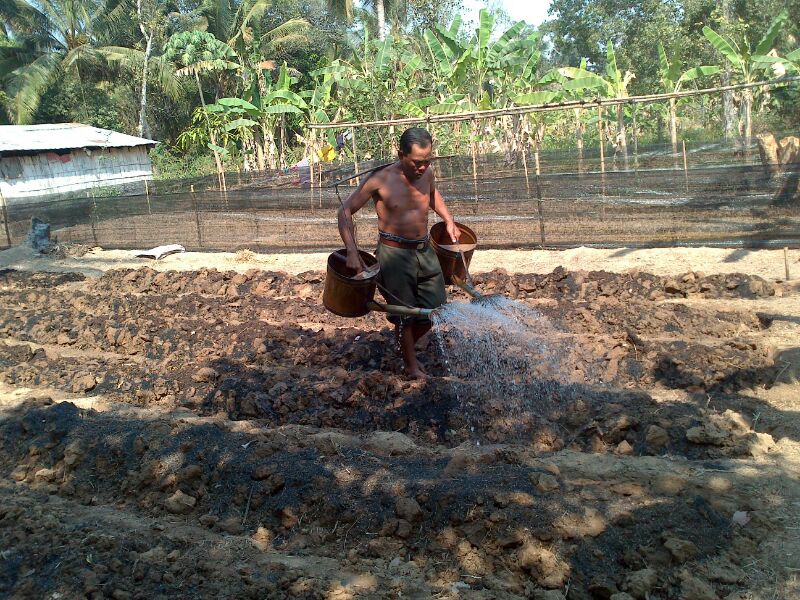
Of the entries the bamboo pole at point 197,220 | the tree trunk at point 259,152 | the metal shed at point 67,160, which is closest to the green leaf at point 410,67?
the tree trunk at point 259,152

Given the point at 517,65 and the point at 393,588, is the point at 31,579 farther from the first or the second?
the point at 517,65

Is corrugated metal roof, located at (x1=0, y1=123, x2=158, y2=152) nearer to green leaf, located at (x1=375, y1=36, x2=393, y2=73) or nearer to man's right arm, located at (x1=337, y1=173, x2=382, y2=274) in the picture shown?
green leaf, located at (x1=375, y1=36, x2=393, y2=73)

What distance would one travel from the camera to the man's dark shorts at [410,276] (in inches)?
235

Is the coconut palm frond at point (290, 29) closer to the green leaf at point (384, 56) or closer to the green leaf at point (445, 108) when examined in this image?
the green leaf at point (384, 56)

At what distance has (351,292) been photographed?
5.61 meters

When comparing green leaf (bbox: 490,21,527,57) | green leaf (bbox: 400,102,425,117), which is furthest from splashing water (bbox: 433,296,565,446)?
green leaf (bbox: 400,102,425,117)

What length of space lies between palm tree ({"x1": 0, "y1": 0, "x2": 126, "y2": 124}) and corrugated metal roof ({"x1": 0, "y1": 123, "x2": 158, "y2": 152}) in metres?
3.11

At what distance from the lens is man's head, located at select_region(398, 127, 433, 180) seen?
5547 millimetres

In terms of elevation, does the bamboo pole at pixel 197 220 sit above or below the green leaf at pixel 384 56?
below

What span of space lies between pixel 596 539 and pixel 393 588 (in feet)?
2.95

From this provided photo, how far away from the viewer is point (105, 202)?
16.5 metres

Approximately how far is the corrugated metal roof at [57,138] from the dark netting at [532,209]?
797 centimetres

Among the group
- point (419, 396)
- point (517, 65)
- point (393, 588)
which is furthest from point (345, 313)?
point (517, 65)

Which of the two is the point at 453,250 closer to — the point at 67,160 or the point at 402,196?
the point at 402,196
